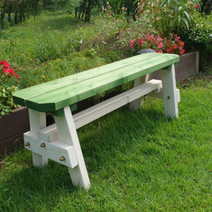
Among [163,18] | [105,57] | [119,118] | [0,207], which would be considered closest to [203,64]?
[163,18]

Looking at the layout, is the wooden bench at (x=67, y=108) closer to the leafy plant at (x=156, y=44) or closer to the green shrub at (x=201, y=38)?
the leafy plant at (x=156, y=44)

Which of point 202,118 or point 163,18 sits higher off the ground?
point 163,18

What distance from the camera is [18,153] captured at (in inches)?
95.2

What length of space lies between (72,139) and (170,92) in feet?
4.98

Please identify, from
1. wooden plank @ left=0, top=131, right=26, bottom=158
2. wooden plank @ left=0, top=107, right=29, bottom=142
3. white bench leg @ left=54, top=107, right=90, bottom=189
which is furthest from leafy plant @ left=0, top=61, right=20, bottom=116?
white bench leg @ left=54, top=107, right=90, bottom=189

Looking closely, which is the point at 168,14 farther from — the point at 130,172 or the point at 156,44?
the point at 130,172

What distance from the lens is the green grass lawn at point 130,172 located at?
1764 mm

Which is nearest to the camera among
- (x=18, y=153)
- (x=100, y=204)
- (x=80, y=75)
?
(x=100, y=204)

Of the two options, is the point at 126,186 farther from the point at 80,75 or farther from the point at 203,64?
the point at 203,64

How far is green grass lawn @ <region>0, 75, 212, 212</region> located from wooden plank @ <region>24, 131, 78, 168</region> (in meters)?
0.25

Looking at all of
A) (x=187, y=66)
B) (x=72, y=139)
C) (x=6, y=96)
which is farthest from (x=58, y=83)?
(x=187, y=66)

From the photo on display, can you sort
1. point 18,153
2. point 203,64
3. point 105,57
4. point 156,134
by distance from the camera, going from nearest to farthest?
1. point 18,153
2. point 156,134
3. point 105,57
4. point 203,64

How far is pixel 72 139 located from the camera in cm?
174

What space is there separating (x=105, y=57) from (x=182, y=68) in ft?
4.63
